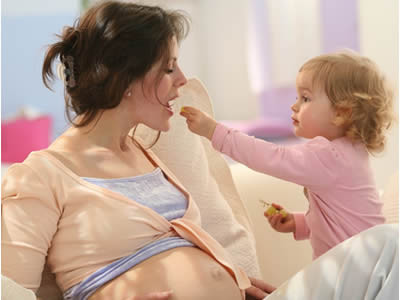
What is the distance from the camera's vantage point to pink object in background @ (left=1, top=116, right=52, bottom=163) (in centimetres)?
453

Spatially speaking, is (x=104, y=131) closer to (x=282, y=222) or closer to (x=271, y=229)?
(x=282, y=222)

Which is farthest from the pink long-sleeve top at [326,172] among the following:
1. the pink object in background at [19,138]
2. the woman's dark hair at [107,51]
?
the pink object in background at [19,138]

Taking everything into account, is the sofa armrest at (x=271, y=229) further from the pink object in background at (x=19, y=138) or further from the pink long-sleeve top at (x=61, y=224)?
the pink object in background at (x=19, y=138)

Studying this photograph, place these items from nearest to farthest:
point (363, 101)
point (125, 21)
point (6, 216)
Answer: point (6, 216)
point (125, 21)
point (363, 101)

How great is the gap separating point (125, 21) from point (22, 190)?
0.42 metres

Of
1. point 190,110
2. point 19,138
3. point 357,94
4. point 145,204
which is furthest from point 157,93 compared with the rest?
point 19,138

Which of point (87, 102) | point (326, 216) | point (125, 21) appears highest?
point (125, 21)

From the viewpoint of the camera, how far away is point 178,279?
4.20ft

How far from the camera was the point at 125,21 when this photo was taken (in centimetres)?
136

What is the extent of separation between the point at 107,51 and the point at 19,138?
3.39 metres

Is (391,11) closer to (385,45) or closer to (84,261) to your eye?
(385,45)

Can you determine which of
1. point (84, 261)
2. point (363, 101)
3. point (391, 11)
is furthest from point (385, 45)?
point (84, 261)

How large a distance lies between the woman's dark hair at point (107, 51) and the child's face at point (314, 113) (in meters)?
0.37

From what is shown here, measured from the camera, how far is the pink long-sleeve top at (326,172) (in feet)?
4.86
